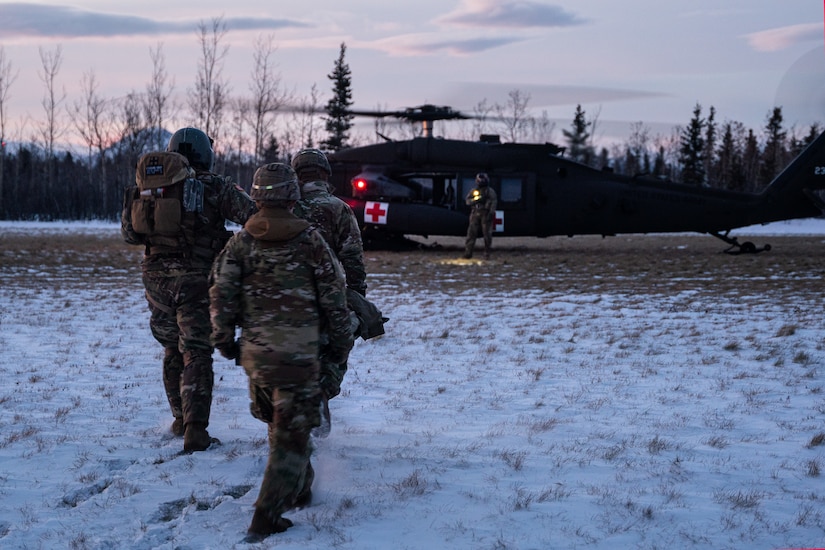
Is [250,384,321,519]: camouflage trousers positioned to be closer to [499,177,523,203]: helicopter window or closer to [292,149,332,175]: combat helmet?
[292,149,332,175]: combat helmet

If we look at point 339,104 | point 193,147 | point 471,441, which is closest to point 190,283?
point 193,147

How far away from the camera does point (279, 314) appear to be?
11.7ft

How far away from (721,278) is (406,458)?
1069 centimetres

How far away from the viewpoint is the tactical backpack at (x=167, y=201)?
4773 mm

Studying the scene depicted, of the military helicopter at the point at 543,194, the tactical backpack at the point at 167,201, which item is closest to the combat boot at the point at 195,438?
the tactical backpack at the point at 167,201

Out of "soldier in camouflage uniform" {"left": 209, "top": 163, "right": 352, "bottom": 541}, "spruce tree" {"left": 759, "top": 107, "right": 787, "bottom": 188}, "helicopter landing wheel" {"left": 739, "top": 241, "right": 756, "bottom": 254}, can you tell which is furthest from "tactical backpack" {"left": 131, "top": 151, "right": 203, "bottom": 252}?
"spruce tree" {"left": 759, "top": 107, "right": 787, "bottom": 188}

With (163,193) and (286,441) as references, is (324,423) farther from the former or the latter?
(163,193)

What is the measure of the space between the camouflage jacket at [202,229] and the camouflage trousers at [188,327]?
0.08 m

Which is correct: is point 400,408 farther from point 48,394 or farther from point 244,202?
point 48,394

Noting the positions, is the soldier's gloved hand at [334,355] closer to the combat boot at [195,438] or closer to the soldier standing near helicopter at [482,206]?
the combat boot at [195,438]

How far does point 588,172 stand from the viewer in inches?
738

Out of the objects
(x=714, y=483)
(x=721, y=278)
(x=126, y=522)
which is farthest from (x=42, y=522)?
(x=721, y=278)

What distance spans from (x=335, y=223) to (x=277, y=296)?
123 centimetres

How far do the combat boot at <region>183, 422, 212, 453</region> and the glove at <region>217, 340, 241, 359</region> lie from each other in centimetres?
119
